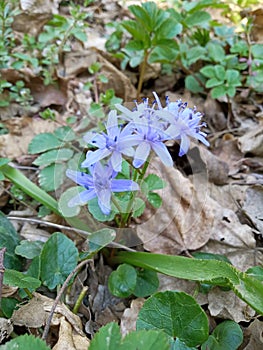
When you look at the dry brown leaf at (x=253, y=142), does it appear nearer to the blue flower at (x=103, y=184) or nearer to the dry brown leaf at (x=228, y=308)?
the dry brown leaf at (x=228, y=308)

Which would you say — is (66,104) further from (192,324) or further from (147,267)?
(192,324)

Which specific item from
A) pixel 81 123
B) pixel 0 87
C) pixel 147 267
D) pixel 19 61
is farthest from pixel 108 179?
pixel 19 61

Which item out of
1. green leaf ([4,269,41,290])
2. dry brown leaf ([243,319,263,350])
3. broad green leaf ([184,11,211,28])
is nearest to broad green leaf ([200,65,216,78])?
broad green leaf ([184,11,211,28])

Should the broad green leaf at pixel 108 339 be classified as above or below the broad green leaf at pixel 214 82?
below

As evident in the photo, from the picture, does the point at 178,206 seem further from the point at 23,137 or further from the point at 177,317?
the point at 23,137

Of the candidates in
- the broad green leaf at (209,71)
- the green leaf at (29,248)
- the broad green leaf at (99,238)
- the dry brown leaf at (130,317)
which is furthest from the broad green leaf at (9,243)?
the broad green leaf at (209,71)

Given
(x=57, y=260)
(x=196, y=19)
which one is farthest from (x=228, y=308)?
(x=196, y=19)

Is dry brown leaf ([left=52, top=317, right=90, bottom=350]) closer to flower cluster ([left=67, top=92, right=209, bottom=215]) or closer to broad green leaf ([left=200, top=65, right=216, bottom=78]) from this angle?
flower cluster ([left=67, top=92, right=209, bottom=215])
